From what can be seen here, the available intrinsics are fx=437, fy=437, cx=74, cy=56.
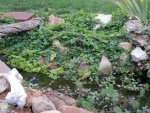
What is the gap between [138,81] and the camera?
6.18 metres

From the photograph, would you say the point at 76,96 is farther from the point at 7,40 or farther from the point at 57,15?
the point at 57,15

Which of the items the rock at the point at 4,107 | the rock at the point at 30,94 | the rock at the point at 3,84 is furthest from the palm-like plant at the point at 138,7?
the rock at the point at 4,107

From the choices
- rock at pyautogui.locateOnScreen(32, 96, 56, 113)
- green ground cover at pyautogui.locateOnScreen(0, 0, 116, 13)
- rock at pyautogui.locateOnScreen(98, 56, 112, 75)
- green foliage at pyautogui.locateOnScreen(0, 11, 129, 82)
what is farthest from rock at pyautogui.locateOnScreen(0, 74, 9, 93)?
green ground cover at pyautogui.locateOnScreen(0, 0, 116, 13)

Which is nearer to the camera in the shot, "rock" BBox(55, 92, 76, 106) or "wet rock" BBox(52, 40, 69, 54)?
"rock" BBox(55, 92, 76, 106)

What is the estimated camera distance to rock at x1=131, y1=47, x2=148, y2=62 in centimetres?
639

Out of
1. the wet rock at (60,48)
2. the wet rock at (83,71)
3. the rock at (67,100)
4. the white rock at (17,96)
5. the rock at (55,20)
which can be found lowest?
the wet rock at (83,71)

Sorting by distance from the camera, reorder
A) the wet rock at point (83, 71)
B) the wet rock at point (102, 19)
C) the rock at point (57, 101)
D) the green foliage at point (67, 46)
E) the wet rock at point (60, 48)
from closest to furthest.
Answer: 1. the rock at point (57, 101)
2. the wet rock at point (83, 71)
3. the green foliage at point (67, 46)
4. the wet rock at point (60, 48)
5. the wet rock at point (102, 19)

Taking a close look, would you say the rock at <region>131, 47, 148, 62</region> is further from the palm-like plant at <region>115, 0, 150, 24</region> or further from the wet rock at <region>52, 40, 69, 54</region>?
the wet rock at <region>52, 40, 69, 54</region>

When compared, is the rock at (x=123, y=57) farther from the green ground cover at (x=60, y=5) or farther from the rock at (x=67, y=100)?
the green ground cover at (x=60, y=5)

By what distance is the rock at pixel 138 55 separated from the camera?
639cm

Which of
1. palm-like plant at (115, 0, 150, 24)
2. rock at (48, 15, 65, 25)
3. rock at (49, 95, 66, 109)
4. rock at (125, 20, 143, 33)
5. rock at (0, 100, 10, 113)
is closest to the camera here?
rock at (0, 100, 10, 113)

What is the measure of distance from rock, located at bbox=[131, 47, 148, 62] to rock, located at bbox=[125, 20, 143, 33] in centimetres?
45

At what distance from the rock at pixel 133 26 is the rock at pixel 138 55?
453mm

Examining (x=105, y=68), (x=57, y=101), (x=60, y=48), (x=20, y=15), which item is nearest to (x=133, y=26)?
(x=105, y=68)
